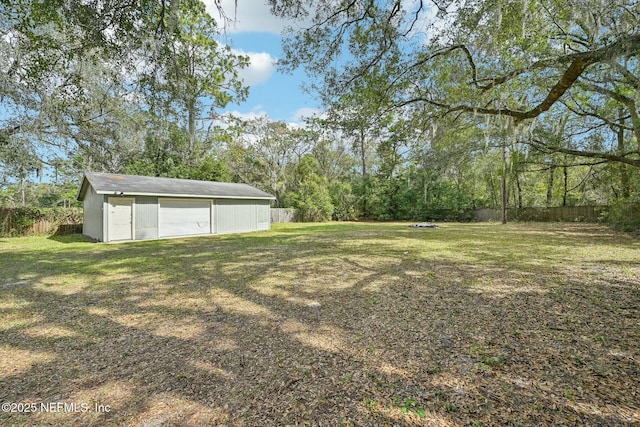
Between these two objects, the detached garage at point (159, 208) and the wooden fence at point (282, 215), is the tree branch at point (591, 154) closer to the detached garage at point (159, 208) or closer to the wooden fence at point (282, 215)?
the detached garage at point (159, 208)

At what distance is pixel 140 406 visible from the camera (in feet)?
5.89

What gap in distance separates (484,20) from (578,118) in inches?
377

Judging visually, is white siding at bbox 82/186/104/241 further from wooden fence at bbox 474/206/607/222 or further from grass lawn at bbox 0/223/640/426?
wooden fence at bbox 474/206/607/222

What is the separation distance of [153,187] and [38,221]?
590 cm

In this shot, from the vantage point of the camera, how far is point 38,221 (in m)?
12.8

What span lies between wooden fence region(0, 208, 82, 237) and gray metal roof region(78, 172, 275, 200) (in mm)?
1246

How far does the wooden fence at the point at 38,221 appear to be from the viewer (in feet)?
39.9

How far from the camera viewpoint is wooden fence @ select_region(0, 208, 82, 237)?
1215 centimetres

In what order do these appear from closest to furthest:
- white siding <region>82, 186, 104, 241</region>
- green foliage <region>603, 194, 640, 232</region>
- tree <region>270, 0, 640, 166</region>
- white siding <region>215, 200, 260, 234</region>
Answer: tree <region>270, 0, 640, 166</region> < green foliage <region>603, 194, 640, 232</region> < white siding <region>82, 186, 104, 241</region> < white siding <region>215, 200, 260, 234</region>

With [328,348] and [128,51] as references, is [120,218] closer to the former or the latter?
[128,51]

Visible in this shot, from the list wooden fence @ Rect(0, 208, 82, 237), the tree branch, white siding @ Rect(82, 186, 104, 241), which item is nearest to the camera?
the tree branch

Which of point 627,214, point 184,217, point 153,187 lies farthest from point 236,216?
point 627,214

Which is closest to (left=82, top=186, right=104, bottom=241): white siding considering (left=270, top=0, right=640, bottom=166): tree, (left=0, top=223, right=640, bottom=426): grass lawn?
(left=0, top=223, right=640, bottom=426): grass lawn

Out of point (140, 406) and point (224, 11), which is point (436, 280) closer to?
point (140, 406)
